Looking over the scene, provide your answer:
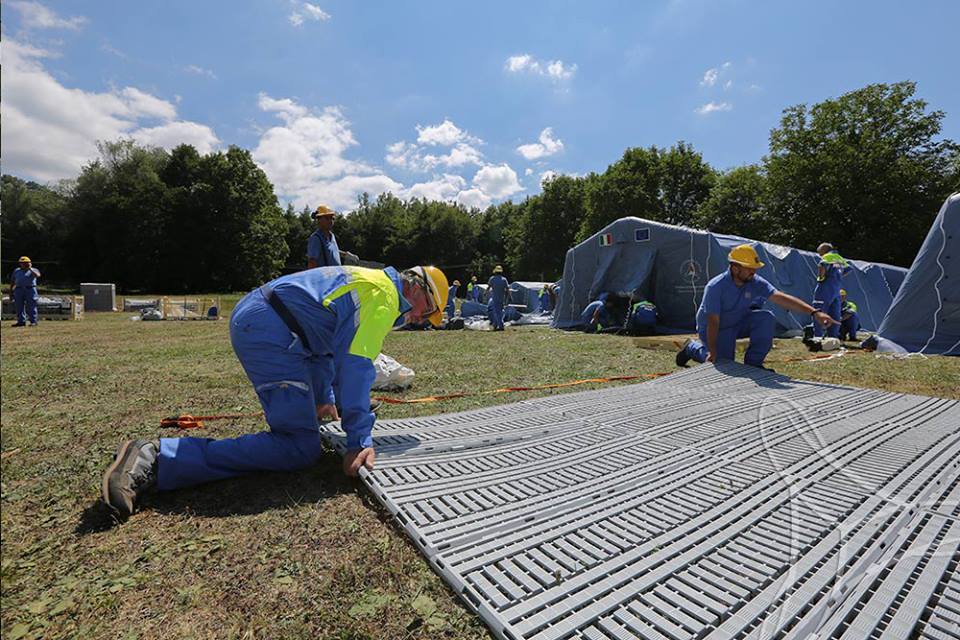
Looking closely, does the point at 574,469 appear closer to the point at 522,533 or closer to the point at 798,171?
the point at 522,533

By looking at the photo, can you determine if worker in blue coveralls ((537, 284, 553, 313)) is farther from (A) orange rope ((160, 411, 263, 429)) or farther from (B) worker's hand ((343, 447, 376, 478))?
(B) worker's hand ((343, 447, 376, 478))

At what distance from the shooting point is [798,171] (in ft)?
82.5

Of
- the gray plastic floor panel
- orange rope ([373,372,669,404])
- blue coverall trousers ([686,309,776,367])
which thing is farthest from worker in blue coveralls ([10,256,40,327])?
blue coverall trousers ([686,309,776,367])

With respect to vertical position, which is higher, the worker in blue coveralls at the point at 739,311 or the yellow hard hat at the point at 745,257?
the yellow hard hat at the point at 745,257

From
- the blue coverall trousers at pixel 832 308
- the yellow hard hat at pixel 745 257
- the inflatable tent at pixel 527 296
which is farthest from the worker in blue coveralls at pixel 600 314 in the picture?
the inflatable tent at pixel 527 296

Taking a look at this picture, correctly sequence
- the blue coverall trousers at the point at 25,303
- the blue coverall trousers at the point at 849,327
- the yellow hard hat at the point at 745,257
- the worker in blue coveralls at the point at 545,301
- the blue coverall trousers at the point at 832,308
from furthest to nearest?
the worker in blue coveralls at the point at 545,301 < the blue coverall trousers at the point at 25,303 < the blue coverall trousers at the point at 849,327 < the blue coverall trousers at the point at 832,308 < the yellow hard hat at the point at 745,257

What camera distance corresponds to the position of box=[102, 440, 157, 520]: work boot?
78.8 inches

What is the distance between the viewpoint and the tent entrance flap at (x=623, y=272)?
1137cm

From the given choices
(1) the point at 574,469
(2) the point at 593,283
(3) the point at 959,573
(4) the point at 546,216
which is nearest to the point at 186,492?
(1) the point at 574,469

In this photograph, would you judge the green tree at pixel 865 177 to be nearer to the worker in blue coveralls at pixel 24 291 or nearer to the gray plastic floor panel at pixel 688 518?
the gray plastic floor panel at pixel 688 518

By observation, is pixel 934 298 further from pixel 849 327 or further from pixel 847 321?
pixel 849 327

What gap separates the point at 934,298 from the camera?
6.86 meters

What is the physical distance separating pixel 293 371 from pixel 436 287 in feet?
3.16

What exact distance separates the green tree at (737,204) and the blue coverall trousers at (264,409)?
30753 mm
